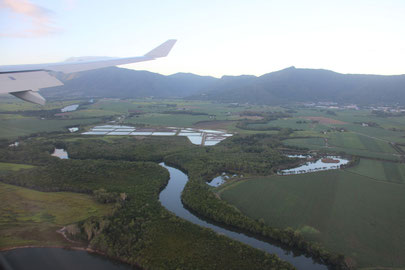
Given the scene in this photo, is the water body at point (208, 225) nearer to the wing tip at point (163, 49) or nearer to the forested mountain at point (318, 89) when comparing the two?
the wing tip at point (163, 49)

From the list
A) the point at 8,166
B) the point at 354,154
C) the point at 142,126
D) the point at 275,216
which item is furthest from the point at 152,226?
the point at 142,126

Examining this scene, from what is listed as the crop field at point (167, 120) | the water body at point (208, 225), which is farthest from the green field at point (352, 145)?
the crop field at point (167, 120)

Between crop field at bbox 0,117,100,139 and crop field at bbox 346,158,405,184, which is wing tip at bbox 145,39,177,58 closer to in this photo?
crop field at bbox 0,117,100,139

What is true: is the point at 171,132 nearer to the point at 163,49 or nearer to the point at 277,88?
the point at 163,49

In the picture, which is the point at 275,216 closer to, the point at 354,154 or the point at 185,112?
the point at 354,154

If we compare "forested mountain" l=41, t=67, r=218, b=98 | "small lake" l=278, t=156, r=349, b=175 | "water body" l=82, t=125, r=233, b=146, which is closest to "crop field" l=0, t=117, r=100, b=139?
"water body" l=82, t=125, r=233, b=146

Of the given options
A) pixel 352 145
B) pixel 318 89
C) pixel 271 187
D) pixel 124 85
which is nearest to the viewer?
pixel 271 187

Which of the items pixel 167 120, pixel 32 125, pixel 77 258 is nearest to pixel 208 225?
A: pixel 77 258
